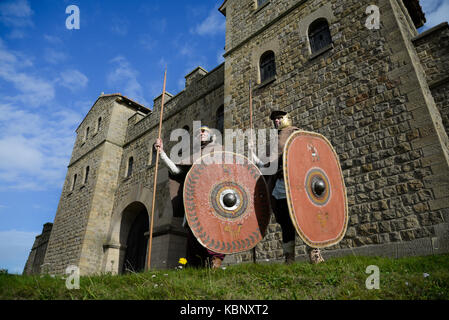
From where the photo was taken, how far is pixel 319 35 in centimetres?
629

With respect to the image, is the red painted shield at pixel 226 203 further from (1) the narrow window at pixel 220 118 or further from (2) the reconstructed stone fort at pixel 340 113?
(1) the narrow window at pixel 220 118

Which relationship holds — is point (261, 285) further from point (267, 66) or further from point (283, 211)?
point (267, 66)

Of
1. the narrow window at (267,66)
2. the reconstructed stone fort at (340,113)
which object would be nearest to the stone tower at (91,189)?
the reconstructed stone fort at (340,113)

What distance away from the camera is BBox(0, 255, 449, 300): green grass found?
2.14 metres

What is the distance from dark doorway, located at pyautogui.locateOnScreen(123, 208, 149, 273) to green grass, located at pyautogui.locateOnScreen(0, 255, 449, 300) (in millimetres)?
7651

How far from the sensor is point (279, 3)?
7324 mm

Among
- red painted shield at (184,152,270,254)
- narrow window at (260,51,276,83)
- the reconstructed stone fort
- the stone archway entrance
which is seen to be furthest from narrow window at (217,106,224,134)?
red painted shield at (184,152,270,254)

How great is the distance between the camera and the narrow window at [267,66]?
23.0 feet

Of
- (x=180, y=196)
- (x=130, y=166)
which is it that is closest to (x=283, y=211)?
(x=180, y=196)

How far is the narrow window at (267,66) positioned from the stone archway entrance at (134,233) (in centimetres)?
623

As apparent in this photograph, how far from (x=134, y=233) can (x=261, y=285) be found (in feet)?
29.7
